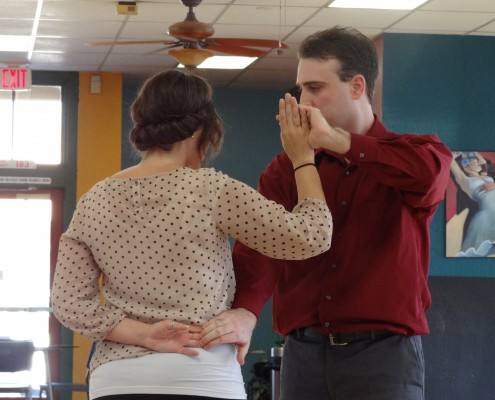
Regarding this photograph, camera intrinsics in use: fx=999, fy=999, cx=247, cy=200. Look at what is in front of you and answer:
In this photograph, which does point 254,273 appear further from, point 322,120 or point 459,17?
point 459,17

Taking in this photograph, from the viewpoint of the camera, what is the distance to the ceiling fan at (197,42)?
6734 millimetres

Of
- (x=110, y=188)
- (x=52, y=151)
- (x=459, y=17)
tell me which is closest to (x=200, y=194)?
(x=110, y=188)

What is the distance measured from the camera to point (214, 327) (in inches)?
84.9

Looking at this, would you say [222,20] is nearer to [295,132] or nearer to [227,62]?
[227,62]

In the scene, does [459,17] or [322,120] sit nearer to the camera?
[322,120]

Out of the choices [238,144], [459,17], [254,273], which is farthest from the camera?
[238,144]

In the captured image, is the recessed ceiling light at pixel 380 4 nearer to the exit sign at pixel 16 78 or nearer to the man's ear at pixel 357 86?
the exit sign at pixel 16 78

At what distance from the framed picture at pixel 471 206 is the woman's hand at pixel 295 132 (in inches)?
247

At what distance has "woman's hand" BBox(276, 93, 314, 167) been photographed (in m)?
2.27

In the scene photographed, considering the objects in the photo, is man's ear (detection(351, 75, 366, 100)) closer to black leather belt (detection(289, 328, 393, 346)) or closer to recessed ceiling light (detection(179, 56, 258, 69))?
black leather belt (detection(289, 328, 393, 346))

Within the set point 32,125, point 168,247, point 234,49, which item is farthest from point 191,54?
point 168,247

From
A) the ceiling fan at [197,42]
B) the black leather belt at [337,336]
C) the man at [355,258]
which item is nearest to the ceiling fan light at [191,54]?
the ceiling fan at [197,42]

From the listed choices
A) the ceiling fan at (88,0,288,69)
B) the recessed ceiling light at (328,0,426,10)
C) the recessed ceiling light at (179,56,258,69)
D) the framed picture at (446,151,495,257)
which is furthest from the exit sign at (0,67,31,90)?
the framed picture at (446,151,495,257)

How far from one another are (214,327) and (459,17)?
6.09 meters
